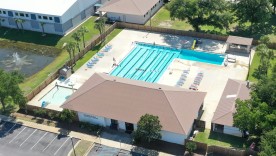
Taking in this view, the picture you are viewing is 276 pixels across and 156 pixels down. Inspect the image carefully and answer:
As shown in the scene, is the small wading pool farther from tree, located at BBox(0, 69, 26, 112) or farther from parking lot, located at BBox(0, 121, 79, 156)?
parking lot, located at BBox(0, 121, 79, 156)

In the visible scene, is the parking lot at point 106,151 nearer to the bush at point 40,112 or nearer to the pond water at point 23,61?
the bush at point 40,112

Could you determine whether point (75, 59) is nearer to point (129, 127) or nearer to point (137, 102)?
point (137, 102)

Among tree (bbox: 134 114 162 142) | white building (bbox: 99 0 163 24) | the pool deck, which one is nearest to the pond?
the pool deck

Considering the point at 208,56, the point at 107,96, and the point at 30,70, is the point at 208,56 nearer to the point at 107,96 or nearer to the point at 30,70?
the point at 107,96

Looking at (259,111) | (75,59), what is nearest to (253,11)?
(259,111)

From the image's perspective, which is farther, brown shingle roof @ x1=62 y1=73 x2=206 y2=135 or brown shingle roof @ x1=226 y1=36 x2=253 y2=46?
brown shingle roof @ x1=226 y1=36 x2=253 y2=46

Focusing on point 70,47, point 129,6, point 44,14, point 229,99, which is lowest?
point 229,99
